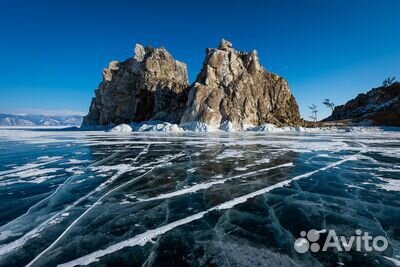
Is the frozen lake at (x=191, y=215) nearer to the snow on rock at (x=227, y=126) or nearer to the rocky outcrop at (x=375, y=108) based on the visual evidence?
the snow on rock at (x=227, y=126)

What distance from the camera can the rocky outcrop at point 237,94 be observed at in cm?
5866

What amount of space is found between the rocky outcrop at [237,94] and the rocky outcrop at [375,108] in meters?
23.2

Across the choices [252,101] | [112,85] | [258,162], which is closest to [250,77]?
[252,101]

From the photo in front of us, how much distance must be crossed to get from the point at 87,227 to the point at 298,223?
13.5 ft

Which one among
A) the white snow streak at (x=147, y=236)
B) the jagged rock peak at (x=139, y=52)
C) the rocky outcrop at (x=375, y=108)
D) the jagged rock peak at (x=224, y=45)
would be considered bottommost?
the white snow streak at (x=147, y=236)

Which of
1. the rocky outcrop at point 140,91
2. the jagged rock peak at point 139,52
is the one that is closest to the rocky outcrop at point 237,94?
the rocky outcrop at point 140,91

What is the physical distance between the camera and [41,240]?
4.34 meters

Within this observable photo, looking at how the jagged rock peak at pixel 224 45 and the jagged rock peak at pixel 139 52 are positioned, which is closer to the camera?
the jagged rock peak at pixel 224 45

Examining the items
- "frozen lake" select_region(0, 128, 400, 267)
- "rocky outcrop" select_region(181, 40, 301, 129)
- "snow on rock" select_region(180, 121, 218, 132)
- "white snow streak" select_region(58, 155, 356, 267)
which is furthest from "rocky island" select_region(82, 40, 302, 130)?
"white snow streak" select_region(58, 155, 356, 267)

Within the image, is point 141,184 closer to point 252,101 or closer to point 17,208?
point 17,208

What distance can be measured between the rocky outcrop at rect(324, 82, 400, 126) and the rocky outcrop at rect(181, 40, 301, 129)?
23205 millimetres

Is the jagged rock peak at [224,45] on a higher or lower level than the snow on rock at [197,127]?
higher

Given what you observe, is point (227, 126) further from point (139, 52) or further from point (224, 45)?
point (139, 52)

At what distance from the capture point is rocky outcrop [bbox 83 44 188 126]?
68938mm
